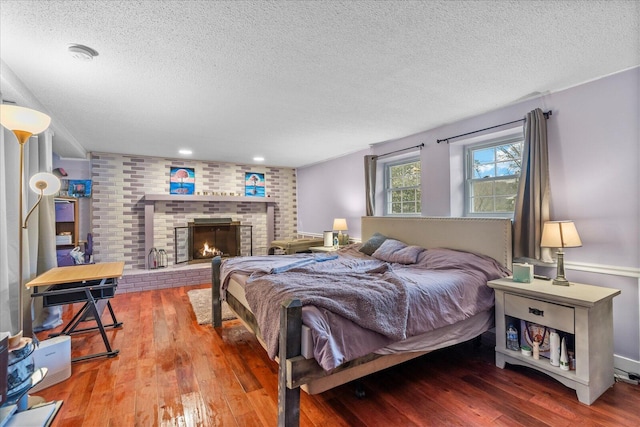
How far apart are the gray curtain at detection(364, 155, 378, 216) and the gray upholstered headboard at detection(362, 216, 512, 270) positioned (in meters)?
0.36

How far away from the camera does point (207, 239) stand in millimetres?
5980

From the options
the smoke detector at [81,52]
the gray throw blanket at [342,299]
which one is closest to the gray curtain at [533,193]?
the gray throw blanket at [342,299]

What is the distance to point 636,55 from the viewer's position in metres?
2.00

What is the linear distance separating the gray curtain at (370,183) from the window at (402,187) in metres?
0.26

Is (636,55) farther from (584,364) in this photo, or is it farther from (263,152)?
(263,152)

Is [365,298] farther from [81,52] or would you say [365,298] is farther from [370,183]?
[370,183]

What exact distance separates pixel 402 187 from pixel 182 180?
411cm

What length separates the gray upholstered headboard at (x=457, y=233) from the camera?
2771mm

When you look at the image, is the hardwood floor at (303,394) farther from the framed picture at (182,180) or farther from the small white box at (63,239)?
the framed picture at (182,180)

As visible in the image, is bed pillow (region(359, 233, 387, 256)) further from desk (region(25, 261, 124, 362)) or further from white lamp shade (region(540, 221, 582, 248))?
desk (region(25, 261, 124, 362))

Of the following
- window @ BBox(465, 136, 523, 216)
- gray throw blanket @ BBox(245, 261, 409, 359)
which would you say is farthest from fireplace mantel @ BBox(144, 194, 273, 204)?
window @ BBox(465, 136, 523, 216)

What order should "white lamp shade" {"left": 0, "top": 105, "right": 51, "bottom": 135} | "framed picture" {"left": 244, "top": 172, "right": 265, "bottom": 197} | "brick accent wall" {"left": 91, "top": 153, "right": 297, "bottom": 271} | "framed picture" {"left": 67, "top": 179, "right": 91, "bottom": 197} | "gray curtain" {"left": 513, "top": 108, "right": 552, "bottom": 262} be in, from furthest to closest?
"framed picture" {"left": 244, "top": 172, "right": 265, "bottom": 197} → "brick accent wall" {"left": 91, "top": 153, "right": 297, "bottom": 271} → "framed picture" {"left": 67, "top": 179, "right": 91, "bottom": 197} → "gray curtain" {"left": 513, "top": 108, "right": 552, "bottom": 262} → "white lamp shade" {"left": 0, "top": 105, "right": 51, "bottom": 135}

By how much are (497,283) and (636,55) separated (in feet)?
5.94

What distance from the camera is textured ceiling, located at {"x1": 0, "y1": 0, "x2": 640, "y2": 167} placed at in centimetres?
156
